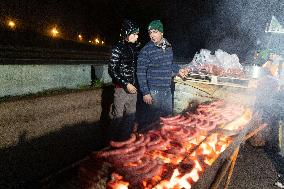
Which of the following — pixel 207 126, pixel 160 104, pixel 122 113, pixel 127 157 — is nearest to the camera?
pixel 127 157

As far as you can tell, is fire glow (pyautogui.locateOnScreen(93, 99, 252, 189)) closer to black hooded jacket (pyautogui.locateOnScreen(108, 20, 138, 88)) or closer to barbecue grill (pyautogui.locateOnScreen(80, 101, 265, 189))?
barbecue grill (pyautogui.locateOnScreen(80, 101, 265, 189))

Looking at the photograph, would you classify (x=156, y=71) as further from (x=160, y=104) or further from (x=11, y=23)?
(x=11, y=23)

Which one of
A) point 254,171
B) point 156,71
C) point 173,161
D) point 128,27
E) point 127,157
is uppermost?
point 128,27

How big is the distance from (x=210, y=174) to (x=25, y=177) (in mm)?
4309

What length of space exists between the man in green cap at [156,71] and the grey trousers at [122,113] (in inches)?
14.6

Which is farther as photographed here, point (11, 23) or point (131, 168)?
point (11, 23)

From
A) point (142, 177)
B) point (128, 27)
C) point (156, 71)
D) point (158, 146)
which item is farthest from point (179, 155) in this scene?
point (128, 27)

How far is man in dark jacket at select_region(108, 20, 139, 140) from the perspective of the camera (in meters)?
5.69

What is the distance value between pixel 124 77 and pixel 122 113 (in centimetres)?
85

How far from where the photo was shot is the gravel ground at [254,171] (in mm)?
5637

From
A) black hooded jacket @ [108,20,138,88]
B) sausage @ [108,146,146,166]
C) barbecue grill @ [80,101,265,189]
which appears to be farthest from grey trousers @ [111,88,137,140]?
sausage @ [108,146,146,166]

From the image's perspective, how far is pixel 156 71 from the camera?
6215 mm

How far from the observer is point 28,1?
28734 mm

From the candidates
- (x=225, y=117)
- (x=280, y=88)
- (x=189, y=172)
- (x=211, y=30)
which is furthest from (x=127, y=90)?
(x=211, y=30)
